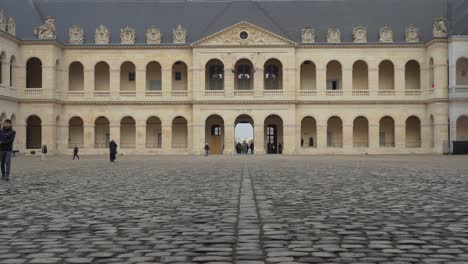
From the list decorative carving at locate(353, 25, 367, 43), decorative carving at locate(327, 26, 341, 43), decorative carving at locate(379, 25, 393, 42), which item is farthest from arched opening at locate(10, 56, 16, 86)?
decorative carving at locate(379, 25, 393, 42)

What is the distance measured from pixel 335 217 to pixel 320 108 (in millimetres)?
46085

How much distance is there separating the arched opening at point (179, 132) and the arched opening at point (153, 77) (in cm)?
361

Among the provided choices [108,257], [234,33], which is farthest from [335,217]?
[234,33]

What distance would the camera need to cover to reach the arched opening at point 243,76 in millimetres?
54969

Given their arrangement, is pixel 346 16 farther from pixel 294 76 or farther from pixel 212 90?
pixel 212 90

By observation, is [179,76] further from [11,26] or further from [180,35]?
[11,26]

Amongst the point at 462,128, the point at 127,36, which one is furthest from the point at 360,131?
the point at 127,36

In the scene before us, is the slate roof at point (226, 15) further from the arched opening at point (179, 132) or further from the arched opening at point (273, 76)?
the arched opening at point (179, 132)

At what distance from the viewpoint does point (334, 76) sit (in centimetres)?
5569

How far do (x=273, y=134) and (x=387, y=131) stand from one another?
10963mm

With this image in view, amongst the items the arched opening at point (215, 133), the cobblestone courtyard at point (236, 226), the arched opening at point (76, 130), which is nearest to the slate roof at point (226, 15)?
the arched opening at point (76, 130)

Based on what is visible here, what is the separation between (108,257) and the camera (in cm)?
559

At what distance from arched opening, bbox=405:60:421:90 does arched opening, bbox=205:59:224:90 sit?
17.7 metres

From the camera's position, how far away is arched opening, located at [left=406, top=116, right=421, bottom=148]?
55.0 metres
